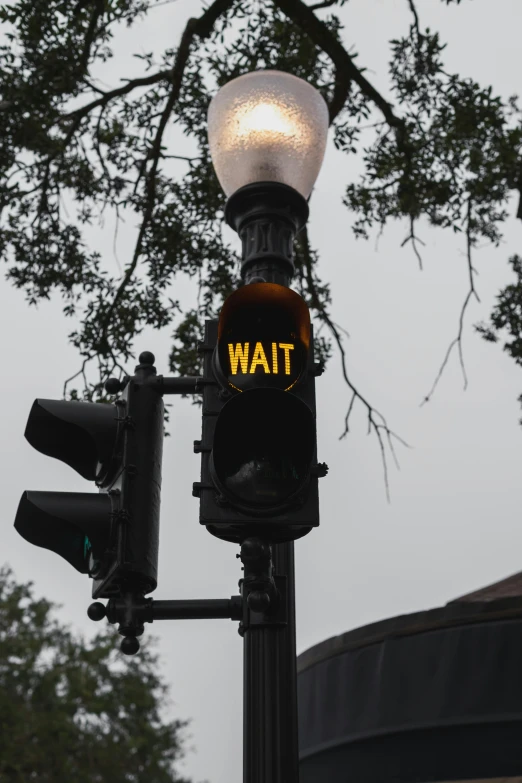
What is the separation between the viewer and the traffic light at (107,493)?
286 cm

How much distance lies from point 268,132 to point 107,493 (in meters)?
1.88

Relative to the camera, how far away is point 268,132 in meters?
4.03

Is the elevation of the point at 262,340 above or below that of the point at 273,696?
above

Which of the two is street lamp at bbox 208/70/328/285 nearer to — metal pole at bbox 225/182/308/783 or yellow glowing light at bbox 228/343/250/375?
yellow glowing light at bbox 228/343/250/375

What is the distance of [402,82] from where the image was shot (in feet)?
31.7

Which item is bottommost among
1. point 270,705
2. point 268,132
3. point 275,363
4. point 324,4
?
point 270,705

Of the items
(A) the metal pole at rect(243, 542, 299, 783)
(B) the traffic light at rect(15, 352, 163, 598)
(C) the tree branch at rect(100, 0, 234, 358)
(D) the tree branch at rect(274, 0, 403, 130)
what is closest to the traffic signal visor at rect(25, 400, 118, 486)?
(B) the traffic light at rect(15, 352, 163, 598)

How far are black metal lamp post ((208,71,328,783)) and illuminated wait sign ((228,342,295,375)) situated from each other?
498mm

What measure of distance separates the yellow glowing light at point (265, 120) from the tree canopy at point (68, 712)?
24288 mm

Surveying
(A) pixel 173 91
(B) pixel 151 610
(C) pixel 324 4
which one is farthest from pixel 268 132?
(A) pixel 173 91

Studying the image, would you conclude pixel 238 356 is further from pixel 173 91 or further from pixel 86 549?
pixel 173 91

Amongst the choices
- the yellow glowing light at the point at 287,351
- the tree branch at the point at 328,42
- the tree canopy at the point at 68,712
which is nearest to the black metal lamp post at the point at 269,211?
the yellow glowing light at the point at 287,351

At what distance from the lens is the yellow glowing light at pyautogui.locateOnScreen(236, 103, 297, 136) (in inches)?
159

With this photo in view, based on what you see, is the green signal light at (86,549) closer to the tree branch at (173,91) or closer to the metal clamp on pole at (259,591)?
the metal clamp on pole at (259,591)
